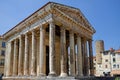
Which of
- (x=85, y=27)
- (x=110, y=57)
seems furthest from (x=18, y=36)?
(x=110, y=57)

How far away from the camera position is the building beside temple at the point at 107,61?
4545cm

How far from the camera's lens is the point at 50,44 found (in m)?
16.2

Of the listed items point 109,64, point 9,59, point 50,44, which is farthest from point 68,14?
point 109,64

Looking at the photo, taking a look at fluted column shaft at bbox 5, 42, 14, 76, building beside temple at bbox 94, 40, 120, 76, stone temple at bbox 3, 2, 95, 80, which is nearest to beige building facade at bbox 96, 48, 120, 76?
building beside temple at bbox 94, 40, 120, 76

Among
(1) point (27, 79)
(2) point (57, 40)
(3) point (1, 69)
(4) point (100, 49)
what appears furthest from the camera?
(4) point (100, 49)

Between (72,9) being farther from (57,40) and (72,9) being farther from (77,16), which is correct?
(57,40)

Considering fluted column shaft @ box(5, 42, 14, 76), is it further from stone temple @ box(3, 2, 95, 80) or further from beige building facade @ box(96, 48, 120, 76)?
beige building facade @ box(96, 48, 120, 76)

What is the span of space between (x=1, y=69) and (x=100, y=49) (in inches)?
1116

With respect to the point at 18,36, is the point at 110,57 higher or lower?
lower

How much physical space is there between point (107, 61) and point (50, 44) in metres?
34.5

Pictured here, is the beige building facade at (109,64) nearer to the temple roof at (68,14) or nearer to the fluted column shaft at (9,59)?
the temple roof at (68,14)

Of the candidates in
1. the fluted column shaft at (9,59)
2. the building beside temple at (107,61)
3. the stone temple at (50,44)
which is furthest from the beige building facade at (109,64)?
the fluted column shaft at (9,59)

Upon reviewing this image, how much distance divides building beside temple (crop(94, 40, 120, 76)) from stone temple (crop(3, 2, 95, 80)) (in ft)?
80.3

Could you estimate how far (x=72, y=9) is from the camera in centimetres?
2016
